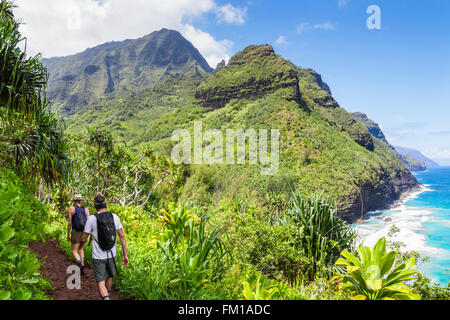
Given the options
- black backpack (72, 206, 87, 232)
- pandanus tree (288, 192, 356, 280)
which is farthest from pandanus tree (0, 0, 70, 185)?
pandanus tree (288, 192, 356, 280)

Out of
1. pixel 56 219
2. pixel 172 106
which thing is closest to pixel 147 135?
pixel 172 106

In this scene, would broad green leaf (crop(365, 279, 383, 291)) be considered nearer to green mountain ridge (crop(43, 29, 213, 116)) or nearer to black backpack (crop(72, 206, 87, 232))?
black backpack (crop(72, 206, 87, 232))

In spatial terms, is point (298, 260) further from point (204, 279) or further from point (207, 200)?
point (207, 200)

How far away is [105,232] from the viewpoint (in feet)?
8.25

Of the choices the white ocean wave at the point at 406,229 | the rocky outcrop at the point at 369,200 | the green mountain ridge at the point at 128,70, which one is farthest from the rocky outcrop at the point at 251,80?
the green mountain ridge at the point at 128,70

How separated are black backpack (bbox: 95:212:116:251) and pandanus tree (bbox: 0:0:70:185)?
274 centimetres

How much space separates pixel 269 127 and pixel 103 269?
153 ft

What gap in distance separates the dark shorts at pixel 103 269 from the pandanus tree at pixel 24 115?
9.36ft

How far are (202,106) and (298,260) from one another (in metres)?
67.8

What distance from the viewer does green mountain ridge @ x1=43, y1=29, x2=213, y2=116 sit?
447 ft

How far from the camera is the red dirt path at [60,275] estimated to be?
2734 millimetres

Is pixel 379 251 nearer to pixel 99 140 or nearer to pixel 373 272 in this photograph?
pixel 373 272

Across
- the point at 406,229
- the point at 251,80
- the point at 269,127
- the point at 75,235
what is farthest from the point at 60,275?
the point at 251,80

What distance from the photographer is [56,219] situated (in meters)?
5.48
